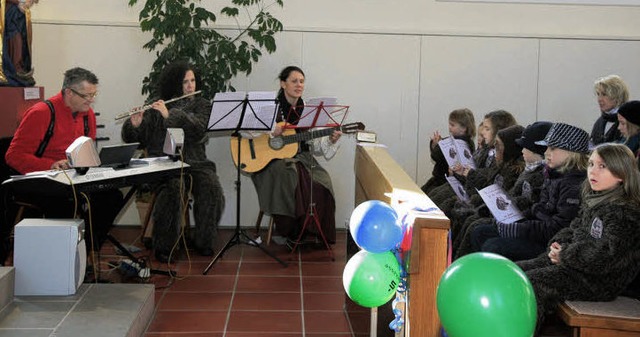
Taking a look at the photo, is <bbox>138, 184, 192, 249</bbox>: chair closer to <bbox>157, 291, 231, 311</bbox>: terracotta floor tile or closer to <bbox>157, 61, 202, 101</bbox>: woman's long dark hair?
<bbox>157, 61, 202, 101</bbox>: woman's long dark hair

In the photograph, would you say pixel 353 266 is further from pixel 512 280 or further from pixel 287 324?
pixel 287 324

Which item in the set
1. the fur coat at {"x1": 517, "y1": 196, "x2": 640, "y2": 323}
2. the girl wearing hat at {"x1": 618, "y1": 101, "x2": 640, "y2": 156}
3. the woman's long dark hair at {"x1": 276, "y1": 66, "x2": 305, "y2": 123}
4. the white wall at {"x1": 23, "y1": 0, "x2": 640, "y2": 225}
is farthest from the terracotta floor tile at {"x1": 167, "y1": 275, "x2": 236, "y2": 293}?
the girl wearing hat at {"x1": 618, "y1": 101, "x2": 640, "y2": 156}

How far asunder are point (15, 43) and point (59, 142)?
3.21 ft

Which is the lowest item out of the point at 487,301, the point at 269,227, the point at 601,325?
the point at 269,227

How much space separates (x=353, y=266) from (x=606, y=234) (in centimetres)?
111

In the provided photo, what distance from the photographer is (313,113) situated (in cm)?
589

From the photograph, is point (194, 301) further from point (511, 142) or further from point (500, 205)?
point (511, 142)

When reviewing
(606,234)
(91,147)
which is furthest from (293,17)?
(606,234)

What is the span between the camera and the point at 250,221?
7.10 meters

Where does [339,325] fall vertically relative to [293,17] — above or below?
below

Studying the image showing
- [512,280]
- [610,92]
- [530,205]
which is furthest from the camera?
[610,92]

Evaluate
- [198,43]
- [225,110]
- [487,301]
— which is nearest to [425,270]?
[487,301]

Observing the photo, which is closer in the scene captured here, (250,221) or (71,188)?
(71,188)

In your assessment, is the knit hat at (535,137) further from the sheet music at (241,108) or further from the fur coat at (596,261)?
the sheet music at (241,108)
